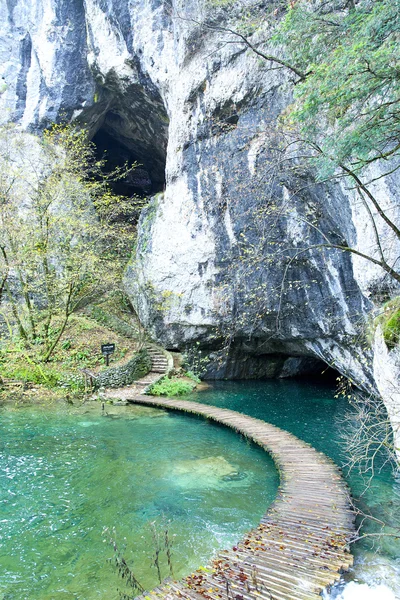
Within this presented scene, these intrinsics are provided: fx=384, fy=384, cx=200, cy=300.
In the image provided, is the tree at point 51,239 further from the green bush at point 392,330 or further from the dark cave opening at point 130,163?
the green bush at point 392,330

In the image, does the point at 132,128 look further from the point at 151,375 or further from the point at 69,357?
the point at 151,375

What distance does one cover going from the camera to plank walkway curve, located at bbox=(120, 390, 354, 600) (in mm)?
4188

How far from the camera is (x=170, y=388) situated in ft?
52.0

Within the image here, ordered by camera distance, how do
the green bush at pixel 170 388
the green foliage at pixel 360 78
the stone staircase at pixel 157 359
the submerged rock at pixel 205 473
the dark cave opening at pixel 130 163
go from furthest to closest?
the dark cave opening at pixel 130 163 < the stone staircase at pixel 157 359 < the green bush at pixel 170 388 < the submerged rock at pixel 205 473 < the green foliage at pixel 360 78

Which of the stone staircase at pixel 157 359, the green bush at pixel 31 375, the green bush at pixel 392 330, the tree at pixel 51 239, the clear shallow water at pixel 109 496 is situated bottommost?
the clear shallow water at pixel 109 496

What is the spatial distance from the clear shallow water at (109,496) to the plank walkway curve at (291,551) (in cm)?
55

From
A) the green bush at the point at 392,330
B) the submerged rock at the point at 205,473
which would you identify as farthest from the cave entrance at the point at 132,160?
the green bush at the point at 392,330

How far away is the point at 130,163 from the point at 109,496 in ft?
79.9

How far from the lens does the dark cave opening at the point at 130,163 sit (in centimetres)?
2612

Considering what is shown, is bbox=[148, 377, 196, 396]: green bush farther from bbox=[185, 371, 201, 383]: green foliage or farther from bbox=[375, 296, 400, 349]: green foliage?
bbox=[375, 296, 400, 349]: green foliage

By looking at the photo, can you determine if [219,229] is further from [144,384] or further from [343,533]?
[343,533]

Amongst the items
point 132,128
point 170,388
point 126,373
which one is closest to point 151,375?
point 126,373

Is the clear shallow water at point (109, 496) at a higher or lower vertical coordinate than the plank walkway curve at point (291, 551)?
lower

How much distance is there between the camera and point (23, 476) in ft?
26.1
